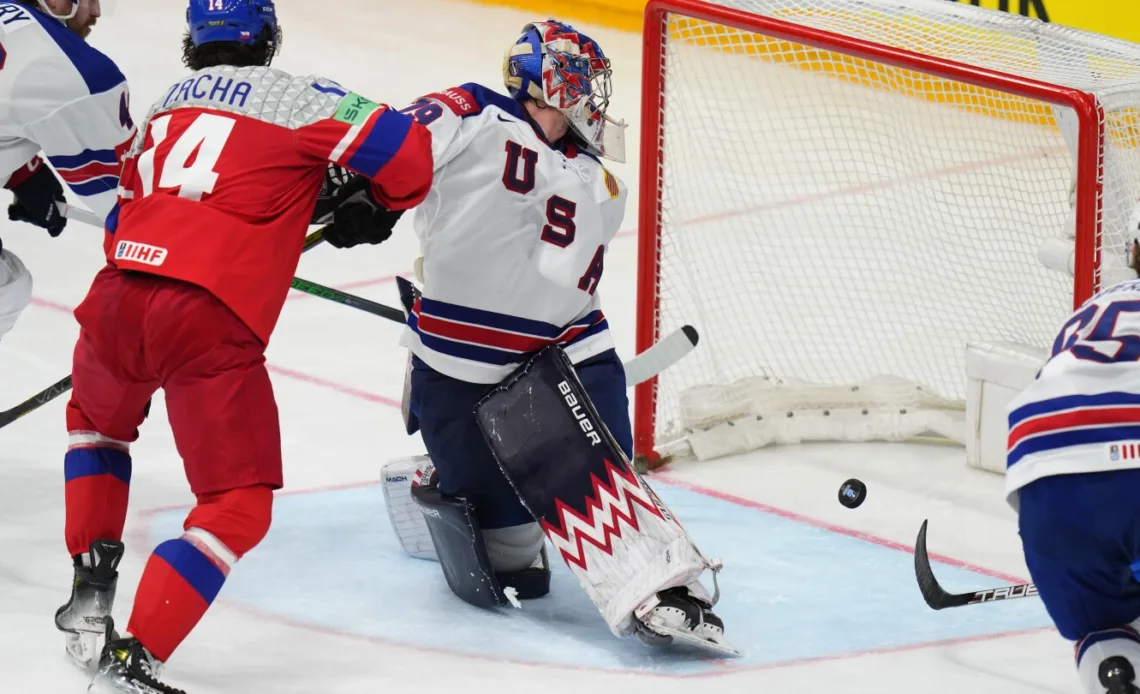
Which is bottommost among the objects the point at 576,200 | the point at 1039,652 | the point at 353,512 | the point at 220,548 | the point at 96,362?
the point at 353,512

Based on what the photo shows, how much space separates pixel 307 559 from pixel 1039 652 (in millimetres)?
1469

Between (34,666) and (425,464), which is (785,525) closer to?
(425,464)

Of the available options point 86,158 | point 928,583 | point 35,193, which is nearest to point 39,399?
point 35,193

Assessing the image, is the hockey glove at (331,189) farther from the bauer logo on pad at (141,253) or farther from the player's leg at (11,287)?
the player's leg at (11,287)

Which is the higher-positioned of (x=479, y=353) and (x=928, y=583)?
(x=479, y=353)

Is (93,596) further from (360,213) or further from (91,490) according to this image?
(360,213)

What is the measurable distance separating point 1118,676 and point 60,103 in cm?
234

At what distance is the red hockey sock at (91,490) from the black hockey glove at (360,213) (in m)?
0.55

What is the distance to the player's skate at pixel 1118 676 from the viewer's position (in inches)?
85.9

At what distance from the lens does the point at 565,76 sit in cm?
314

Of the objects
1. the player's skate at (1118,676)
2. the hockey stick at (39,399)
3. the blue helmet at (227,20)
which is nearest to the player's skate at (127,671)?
the blue helmet at (227,20)

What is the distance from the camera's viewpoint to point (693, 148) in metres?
4.60

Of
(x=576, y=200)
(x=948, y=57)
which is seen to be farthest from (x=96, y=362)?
(x=948, y=57)

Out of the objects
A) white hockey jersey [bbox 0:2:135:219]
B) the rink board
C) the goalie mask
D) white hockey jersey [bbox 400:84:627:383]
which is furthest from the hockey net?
white hockey jersey [bbox 0:2:135:219]
